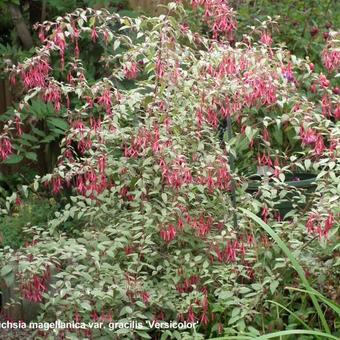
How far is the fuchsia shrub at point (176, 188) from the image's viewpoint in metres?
3.92

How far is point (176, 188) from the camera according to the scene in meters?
4.20

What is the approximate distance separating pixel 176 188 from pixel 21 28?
3297 mm

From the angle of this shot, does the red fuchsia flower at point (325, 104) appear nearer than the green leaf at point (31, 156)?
Yes

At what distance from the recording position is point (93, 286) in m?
4.00

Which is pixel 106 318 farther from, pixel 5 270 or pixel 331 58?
pixel 331 58

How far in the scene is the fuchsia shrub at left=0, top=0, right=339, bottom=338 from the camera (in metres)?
3.92

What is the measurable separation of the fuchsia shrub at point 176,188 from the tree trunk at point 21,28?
8.91ft

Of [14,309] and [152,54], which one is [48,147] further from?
[152,54]

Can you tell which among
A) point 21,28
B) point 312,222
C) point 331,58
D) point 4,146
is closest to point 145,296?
point 312,222

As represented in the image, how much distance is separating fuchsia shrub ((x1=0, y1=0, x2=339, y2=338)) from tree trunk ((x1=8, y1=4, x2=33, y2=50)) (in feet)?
8.91

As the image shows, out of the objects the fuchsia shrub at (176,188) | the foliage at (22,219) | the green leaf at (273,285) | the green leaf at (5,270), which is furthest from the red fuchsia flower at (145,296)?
the foliage at (22,219)

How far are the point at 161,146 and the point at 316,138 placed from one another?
710 mm

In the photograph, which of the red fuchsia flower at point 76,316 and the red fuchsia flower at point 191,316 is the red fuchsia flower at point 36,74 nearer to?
the red fuchsia flower at point 76,316

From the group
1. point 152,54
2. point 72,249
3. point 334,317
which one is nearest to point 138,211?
point 72,249
